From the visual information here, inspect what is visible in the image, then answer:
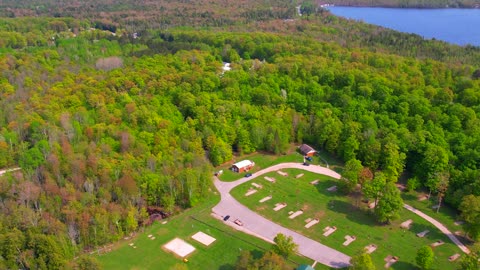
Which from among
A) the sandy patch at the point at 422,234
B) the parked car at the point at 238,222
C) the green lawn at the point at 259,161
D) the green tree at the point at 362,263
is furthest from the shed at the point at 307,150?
the green tree at the point at 362,263

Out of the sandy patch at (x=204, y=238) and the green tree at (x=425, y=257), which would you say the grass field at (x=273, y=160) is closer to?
the sandy patch at (x=204, y=238)

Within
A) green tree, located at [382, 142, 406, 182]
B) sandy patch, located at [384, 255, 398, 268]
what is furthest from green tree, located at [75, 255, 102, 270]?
green tree, located at [382, 142, 406, 182]

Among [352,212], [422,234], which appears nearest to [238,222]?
[352,212]

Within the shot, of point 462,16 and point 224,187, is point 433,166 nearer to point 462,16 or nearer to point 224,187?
point 224,187

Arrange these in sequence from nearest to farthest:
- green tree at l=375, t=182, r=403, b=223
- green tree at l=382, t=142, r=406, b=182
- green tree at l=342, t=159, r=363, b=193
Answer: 1. green tree at l=375, t=182, r=403, b=223
2. green tree at l=342, t=159, r=363, b=193
3. green tree at l=382, t=142, r=406, b=182

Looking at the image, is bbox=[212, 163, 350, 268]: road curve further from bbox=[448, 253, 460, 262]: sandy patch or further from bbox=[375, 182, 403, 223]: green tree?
bbox=[448, 253, 460, 262]: sandy patch

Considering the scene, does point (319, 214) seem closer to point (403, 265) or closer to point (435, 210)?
point (403, 265)
